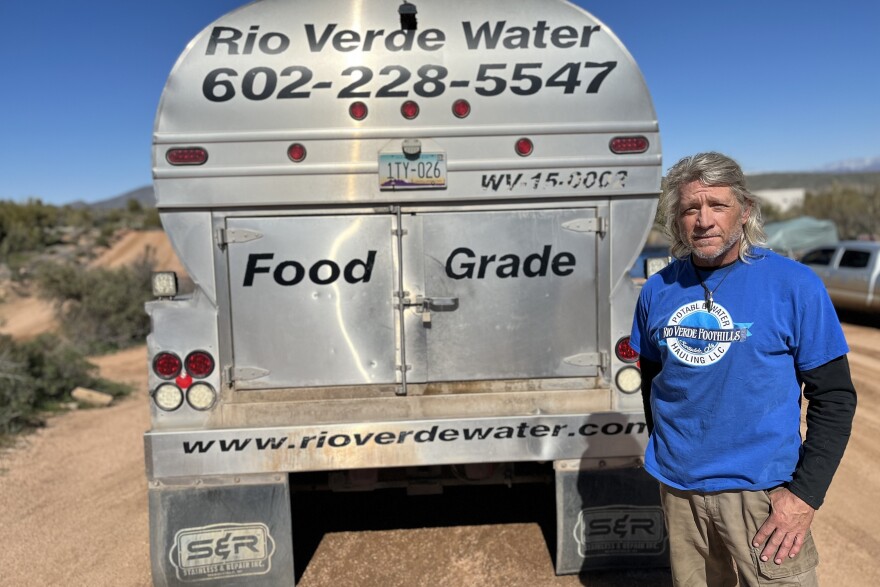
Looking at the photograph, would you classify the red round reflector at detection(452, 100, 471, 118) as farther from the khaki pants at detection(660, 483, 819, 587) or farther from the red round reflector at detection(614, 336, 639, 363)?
the khaki pants at detection(660, 483, 819, 587)

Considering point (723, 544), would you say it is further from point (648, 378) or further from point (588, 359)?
point (588, 359)

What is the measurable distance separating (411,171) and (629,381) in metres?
1.56

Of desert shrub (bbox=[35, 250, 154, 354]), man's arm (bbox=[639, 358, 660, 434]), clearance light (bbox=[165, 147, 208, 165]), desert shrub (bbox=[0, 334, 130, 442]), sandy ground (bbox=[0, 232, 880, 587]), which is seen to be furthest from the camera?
desert shrub (bbox=[35, 250, 154, 354])

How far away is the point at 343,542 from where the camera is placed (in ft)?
13.5

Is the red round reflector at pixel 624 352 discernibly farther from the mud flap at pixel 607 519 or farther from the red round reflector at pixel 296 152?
the red round reflector at pixel 296 152

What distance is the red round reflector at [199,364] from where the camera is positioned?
3.16 meters

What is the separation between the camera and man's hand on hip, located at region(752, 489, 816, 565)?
197cm

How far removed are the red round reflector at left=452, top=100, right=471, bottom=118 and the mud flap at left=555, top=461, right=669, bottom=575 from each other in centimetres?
186

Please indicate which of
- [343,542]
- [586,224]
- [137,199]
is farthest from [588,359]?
[137,199]

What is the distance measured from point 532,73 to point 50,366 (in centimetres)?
771

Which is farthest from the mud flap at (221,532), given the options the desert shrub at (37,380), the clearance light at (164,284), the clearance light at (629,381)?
the desert shrub at (37,380)

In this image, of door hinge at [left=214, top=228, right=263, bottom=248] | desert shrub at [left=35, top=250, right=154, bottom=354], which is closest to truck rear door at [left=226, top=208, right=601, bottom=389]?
door hinge at [left=214, top=228, right=263, bottom=248]

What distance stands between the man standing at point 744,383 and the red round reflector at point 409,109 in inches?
55.1

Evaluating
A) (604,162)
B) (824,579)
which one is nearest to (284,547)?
(604,162)
